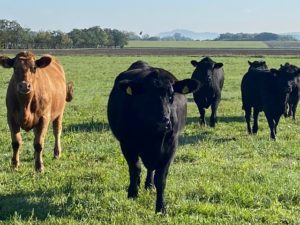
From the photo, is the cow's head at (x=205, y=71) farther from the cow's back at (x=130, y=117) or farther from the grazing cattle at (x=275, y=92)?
the cow's back at (x=130, y=117)

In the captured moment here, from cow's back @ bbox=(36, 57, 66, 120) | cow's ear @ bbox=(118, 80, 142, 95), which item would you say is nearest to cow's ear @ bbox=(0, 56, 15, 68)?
cow's back @ bbox=(36, 57, 66, 120)

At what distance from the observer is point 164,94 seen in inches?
250

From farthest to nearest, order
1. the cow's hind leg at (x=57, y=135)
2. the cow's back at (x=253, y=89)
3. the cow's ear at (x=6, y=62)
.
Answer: the cow's back at (x=253, y=89), the cow's hind leg at (x=57, y=135), the cow's ear at (x=6, y=62)

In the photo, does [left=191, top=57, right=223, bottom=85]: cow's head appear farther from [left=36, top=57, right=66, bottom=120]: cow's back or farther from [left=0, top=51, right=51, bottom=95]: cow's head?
[left=0, top=51, right=51, bottom=95]: cow's head

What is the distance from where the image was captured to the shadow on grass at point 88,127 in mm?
13344

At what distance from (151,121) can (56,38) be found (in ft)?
388

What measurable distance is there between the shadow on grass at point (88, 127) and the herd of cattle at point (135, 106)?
5.26 feet

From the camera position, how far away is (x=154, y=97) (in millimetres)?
6332

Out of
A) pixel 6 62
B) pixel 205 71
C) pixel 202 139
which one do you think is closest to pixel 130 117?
pixel 6 62

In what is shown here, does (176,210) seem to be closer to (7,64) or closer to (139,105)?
(139,105)

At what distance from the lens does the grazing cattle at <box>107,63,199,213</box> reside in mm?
6320

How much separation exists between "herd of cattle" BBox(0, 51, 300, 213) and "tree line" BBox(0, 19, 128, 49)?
9103 cm

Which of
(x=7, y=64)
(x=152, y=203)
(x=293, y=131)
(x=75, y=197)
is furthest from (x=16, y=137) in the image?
(x=293, y=131)

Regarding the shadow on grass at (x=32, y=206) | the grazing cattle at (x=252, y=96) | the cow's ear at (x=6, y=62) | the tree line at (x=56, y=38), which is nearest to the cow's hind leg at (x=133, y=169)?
the shadow on grass at (x=32, y=206)
